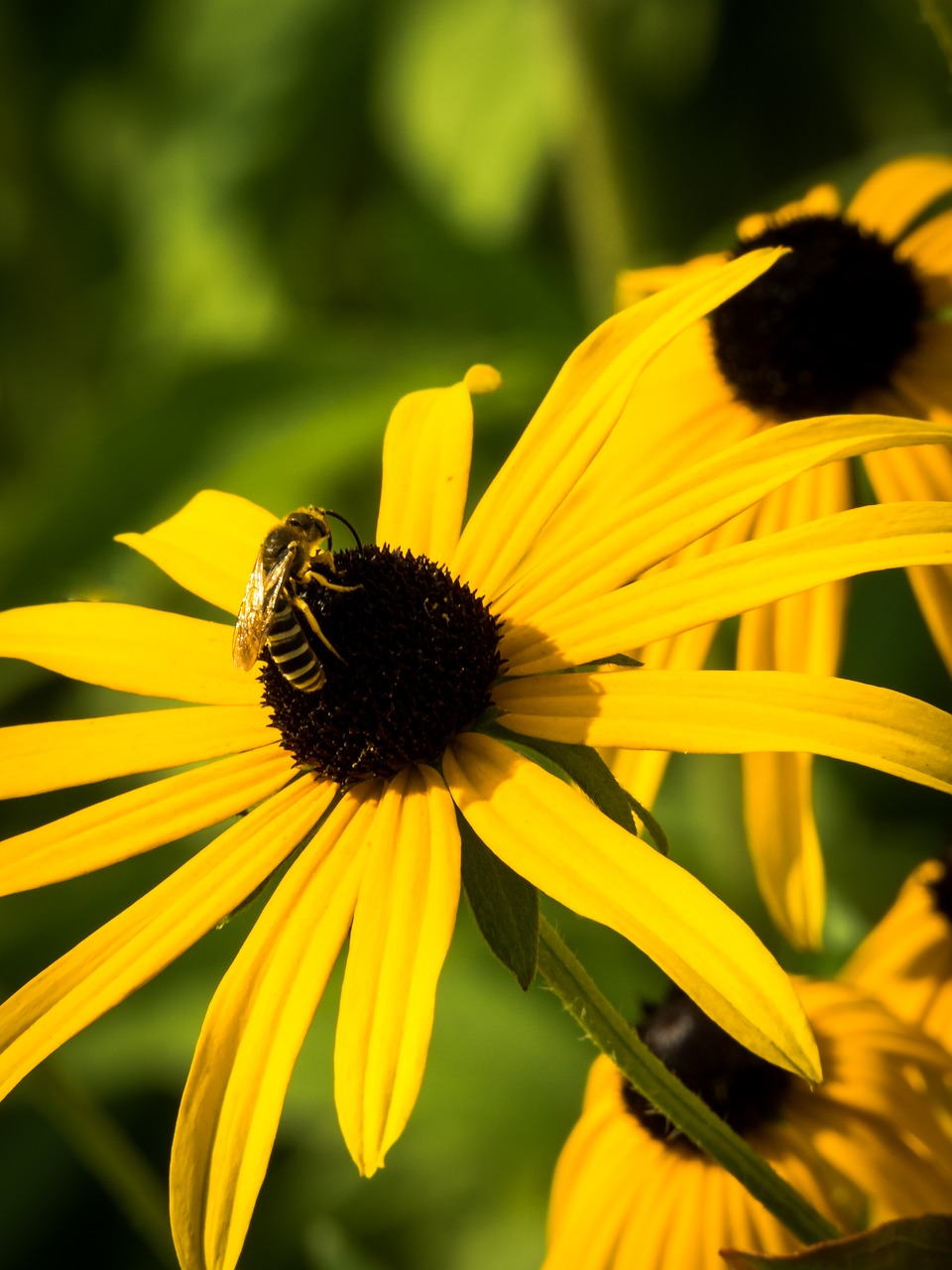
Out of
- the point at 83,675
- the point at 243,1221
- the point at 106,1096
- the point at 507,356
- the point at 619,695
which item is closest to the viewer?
the point at 243,1221

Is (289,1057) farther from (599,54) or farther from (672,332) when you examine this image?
(599,54)

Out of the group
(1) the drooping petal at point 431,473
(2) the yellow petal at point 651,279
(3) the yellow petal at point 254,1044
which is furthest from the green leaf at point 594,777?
(2) the yellow petal at point 651,279

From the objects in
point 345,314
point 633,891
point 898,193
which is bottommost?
point 633,891

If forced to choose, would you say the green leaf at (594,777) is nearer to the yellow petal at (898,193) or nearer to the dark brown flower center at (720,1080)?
the dark brown flower center at (720,1080)

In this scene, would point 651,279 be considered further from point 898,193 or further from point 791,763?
point 791,763

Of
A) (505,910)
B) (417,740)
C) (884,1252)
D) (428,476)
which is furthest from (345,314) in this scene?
(884,1252)

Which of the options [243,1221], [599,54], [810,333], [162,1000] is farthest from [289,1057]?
Result: [599,54]

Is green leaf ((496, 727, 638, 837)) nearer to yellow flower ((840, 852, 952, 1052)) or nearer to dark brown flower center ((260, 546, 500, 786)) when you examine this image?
dark brown flower center ((260, 546, 500, 786))
